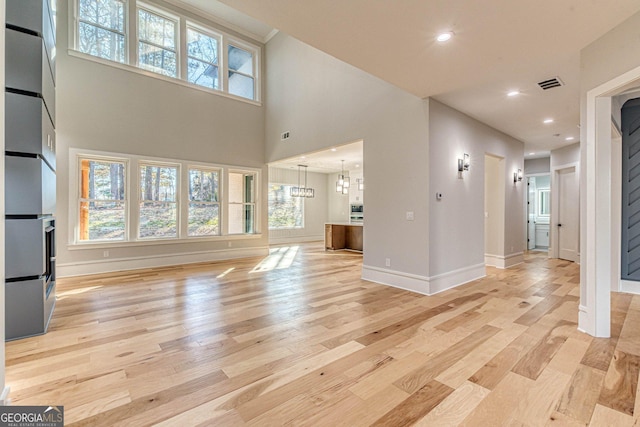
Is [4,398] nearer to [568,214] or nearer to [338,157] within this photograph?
[338,157]

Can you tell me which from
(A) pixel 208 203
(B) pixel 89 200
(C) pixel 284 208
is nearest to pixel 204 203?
(A) pixel 208 203

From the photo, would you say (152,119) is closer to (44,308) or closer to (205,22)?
(205,22)

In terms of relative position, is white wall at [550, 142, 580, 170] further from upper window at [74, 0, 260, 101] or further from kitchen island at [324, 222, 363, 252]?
upper window at [74, 0, 260, 101]

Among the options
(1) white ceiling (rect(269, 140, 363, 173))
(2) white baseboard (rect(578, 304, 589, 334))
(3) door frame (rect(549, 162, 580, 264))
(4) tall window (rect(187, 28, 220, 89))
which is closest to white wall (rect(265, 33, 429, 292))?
(1) white ceiling (rect(269, 140, 363, 173))

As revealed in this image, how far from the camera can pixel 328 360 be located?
2.26 meters

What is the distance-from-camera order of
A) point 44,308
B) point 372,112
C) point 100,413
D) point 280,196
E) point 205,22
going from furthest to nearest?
point 280,196 → point 205,22 → point 372,112 → point 44,308 → point 100,413

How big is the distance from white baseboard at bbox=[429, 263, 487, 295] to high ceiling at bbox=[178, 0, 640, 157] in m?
2.60

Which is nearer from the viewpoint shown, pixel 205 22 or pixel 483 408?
pixel 483 408

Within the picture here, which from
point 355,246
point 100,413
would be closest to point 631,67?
point 100,413

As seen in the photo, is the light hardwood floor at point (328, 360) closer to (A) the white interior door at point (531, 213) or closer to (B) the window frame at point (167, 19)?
(B) the window frame at point (167, 19)

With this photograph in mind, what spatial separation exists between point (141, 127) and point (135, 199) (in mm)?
1455

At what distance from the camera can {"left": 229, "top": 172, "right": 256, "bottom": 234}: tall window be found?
24.0ft

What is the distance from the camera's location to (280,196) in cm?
1084

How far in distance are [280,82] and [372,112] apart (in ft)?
10.9
